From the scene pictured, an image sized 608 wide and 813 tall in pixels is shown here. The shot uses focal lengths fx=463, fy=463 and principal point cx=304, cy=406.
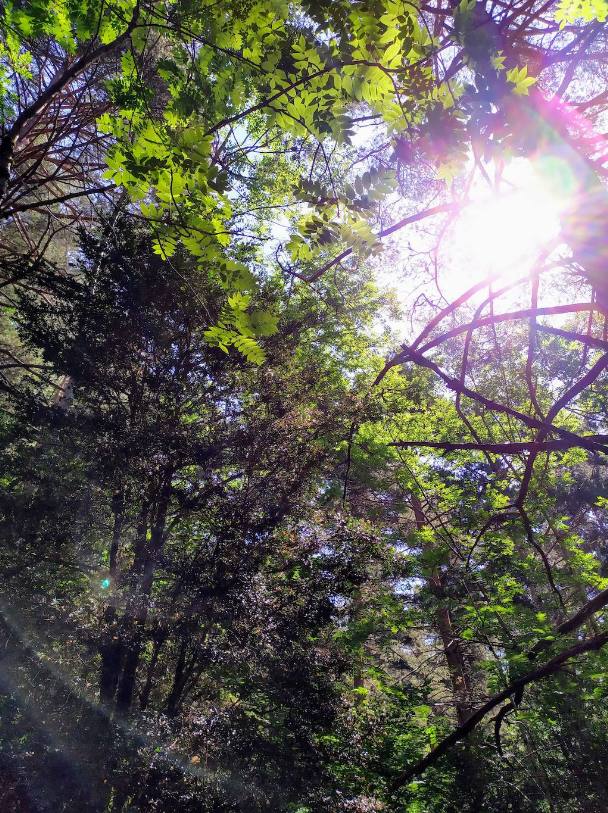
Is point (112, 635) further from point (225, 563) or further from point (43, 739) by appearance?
point (43, 739)

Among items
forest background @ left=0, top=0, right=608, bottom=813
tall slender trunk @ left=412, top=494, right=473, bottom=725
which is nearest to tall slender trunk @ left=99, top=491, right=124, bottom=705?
forest background @ left=0, top=0, right=608, bottom=813

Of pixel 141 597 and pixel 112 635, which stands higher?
pixel 141 597

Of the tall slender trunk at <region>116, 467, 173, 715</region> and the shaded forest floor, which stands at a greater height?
the tall slender trunk at <region>116, 467, 173, 715</region>

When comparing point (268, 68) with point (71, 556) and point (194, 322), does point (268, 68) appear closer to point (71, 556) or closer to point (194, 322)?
point (194, 322)

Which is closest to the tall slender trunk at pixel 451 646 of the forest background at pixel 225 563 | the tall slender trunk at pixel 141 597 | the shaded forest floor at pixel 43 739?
the forest background at pixel 225 563

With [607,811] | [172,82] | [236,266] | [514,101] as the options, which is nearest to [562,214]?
[514,101]

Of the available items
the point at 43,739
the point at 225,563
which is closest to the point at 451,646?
the point at 225,563

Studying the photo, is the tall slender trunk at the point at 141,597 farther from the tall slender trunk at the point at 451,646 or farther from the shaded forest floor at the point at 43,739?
the tall slender trunk at the point at 451,646

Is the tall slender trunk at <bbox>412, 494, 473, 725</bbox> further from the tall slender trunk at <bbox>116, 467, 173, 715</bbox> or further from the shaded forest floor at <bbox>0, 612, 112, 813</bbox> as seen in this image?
the shaded forest floor at <bbox>0, 612, 112, 813</bbox>

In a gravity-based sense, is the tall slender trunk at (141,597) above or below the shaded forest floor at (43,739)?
above

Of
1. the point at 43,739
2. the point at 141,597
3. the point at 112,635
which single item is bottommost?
the point at 43,739

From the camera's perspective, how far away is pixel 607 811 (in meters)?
4.90

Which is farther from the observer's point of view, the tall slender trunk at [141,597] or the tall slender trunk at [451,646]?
the tall slender trunk at [451,646]

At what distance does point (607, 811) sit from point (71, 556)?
289 inches
